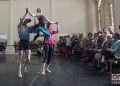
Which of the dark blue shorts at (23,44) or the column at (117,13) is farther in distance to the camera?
the column at (117,13)

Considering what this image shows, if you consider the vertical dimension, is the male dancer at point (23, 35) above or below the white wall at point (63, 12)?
below

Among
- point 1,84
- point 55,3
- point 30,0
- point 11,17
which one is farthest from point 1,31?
point 1,84

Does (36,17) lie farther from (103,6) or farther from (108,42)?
(103,6)

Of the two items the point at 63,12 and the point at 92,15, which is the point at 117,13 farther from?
the point at 63,12

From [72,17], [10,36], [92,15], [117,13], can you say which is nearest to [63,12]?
[72,17]

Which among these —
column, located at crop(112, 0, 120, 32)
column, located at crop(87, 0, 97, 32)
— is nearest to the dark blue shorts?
column, located at crop(112, 0, 120, 32)

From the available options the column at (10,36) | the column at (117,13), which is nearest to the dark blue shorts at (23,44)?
the column at (117,13)

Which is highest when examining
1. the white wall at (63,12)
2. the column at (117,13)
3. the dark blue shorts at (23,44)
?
the white wall at (63,12)

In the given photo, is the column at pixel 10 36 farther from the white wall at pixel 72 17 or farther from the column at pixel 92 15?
the column at pixel 92 15

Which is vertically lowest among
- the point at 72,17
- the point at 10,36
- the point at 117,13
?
the point at 10,36

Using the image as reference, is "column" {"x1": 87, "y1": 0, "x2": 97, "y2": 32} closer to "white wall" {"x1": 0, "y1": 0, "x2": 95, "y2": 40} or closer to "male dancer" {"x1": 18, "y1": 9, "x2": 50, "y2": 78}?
"white wall" {"x1": 0, "y1": 0, "x2": 95, "y2": 40}

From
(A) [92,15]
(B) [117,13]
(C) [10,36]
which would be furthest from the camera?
(C) [10,36]

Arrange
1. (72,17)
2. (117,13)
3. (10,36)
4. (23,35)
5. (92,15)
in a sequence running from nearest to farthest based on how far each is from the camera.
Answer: (23,35) < (117,13) < (92,15) < (10,36) < (72,17)

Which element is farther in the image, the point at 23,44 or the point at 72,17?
the point at 72,17
